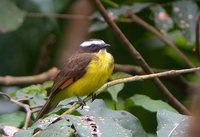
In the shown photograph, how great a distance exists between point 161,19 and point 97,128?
193 cm

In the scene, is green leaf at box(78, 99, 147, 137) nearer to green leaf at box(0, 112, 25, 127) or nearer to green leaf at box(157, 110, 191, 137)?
green leaf at box(157, 110, 191, 137)

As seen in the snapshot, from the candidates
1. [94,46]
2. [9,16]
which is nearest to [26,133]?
[94,46]

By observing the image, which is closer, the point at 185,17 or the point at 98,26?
the point at 185,17

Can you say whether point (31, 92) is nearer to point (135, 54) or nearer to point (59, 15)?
point (135, 54)

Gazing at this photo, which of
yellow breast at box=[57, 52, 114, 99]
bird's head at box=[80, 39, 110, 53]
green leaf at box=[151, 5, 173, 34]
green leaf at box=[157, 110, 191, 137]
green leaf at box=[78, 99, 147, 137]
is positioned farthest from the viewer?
green leaf at box=[151, 5, 173, 34]

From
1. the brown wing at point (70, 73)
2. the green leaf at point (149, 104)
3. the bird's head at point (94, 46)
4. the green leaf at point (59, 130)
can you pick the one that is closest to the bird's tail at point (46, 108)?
the brown wing at point (70, 73)

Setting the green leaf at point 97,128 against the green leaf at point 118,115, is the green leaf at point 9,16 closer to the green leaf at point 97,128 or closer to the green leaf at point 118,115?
the green leaf at point 118,115

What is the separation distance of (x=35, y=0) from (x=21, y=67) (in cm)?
63

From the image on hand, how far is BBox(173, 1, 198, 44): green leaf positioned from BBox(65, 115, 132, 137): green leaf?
1.88 m

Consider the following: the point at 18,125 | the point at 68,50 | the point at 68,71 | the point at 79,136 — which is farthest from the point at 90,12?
the point at 79,136

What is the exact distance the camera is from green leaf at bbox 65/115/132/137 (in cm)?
196

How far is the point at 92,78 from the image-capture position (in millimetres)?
3152

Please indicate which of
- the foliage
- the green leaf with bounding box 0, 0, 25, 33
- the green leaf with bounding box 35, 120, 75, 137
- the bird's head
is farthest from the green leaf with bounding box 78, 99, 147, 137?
the green leaf with bounding box 0, 0, 25, 33

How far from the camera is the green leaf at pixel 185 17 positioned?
3.82 metres
